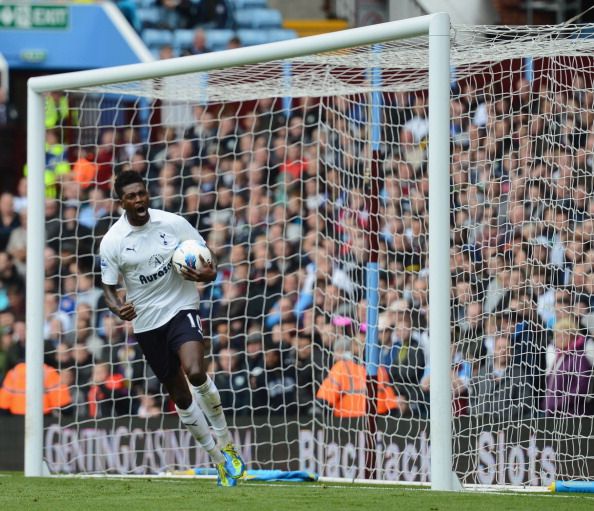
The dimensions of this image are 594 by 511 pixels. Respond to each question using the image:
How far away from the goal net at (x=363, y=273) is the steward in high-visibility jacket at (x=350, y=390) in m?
0.02

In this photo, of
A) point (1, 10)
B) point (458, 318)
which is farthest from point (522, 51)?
point (1, 10)

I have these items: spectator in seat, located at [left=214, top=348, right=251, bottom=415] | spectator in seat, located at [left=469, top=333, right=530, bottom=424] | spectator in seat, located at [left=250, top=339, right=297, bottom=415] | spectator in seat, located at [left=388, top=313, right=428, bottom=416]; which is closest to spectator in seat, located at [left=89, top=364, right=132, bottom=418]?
spectator in seat, located at [left=214, top=348, right=251, bottom=415]

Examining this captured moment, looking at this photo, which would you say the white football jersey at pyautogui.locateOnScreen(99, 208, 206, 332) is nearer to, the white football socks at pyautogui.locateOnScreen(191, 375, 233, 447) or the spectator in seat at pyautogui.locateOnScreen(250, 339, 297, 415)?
the white football socks at pyautogui.locateOnScreen(191, 375, 233, 447)

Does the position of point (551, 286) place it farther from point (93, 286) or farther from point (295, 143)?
point (93, 286)

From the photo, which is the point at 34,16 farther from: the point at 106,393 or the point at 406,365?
the point at 406,365

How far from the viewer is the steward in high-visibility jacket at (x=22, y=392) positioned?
10.6 meters

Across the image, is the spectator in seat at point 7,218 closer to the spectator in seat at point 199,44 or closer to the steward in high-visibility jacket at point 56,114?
the steward in high-visibility jacket at point 56,114

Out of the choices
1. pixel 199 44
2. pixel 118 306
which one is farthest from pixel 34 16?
pixel 118 306

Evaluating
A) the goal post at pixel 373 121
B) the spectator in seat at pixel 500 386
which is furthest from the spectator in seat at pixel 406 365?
the spectator in seat at pixel 500 386

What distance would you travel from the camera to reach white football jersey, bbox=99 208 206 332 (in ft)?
26.0

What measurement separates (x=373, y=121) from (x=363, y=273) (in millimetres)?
1121

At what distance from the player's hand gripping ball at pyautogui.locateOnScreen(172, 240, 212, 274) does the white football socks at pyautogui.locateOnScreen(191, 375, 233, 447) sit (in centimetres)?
67

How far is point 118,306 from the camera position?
25.5 ft

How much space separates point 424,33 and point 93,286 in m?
4.55
